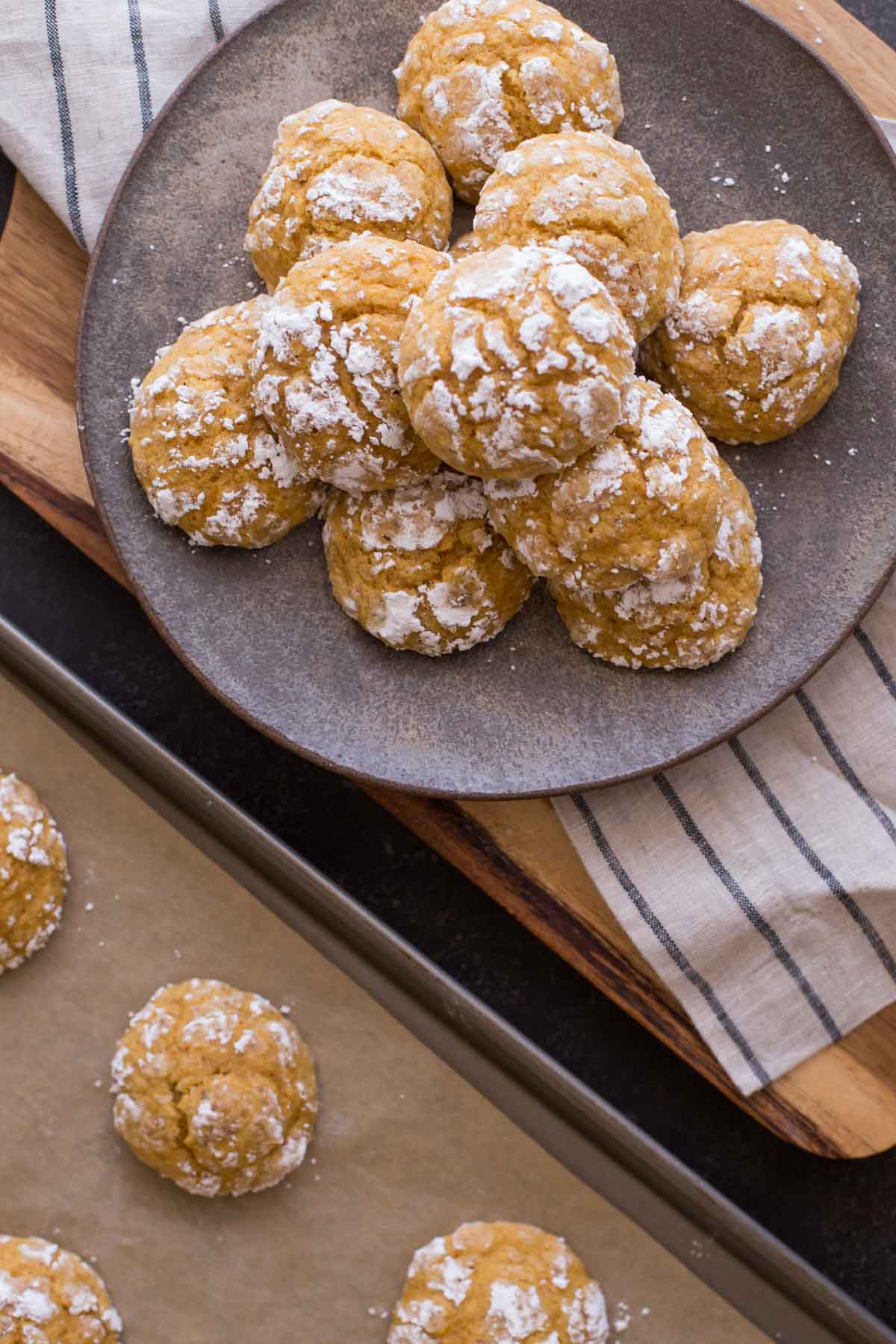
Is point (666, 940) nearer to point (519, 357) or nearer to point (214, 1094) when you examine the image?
point (214, 1094)

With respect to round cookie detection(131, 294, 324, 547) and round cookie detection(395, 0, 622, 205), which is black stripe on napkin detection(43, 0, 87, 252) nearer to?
round cookie detection(131, 294, 324, 547)

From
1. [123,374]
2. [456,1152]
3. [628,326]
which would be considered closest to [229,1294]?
[456,1152]

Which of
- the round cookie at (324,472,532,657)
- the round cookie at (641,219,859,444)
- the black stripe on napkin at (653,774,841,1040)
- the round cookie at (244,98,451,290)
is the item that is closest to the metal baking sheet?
the black stripe on napkin at (653,774,841,1040)

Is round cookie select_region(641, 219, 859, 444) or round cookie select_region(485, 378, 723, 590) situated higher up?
round cookie select_region(641, 219, 859, 444)

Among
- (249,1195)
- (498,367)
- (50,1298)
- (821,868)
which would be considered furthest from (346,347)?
(50,1298)

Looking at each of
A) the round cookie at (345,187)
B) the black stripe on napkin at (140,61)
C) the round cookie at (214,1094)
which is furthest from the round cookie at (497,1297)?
the black stripe on napkin at (140,61)

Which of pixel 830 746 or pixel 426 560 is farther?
pixel 830 746

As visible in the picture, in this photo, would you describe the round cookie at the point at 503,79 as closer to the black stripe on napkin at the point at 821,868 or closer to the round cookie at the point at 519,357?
the round cookie at the point at 519,357
